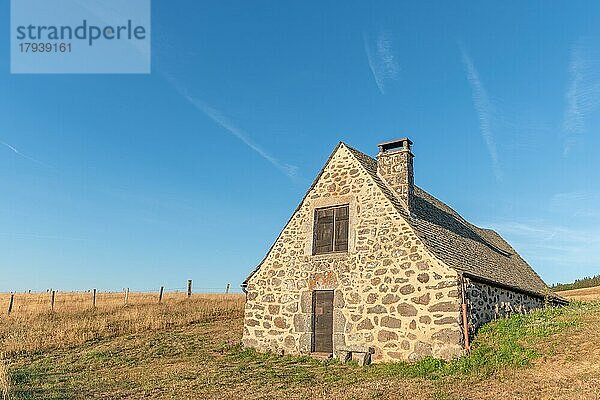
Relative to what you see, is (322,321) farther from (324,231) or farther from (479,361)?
(479,361)

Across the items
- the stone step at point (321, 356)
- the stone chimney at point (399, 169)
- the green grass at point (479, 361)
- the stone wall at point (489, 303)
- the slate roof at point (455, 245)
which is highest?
the stone chimney at point (399, 169)

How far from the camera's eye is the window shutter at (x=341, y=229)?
639 inches

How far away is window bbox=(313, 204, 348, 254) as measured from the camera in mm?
16312

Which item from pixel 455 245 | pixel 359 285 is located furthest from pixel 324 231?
pixel 455 245

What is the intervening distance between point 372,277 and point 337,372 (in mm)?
3146

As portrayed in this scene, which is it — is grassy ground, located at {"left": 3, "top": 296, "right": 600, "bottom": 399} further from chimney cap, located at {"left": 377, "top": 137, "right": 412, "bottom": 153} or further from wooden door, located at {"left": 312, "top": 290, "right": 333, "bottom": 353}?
chimney cap, located at {"left": 377, "top": 137, "right": 412, "bottom": 153}

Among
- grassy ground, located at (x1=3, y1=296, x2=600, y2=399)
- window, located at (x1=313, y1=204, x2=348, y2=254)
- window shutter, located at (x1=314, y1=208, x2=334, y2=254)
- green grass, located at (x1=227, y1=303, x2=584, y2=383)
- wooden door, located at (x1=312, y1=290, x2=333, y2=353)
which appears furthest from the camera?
window shutter, located at (x1=314, y1=208, x2=334, y2=254)

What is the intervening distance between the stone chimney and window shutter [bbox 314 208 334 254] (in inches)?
88.5

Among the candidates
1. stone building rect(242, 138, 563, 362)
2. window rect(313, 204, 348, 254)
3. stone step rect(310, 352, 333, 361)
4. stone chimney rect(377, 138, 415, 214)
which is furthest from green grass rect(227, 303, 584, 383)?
stone chimney rect(377, 138, 415, 214)

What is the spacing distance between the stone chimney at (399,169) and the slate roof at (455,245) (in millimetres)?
242

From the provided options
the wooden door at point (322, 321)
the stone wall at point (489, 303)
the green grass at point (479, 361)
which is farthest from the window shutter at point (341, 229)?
→ the stone wall at point (489, 303)

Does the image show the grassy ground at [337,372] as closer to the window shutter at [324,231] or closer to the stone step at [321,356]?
the stone step at [321,356]

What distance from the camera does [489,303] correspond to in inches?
595

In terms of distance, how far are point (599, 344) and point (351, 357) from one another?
6475mm
